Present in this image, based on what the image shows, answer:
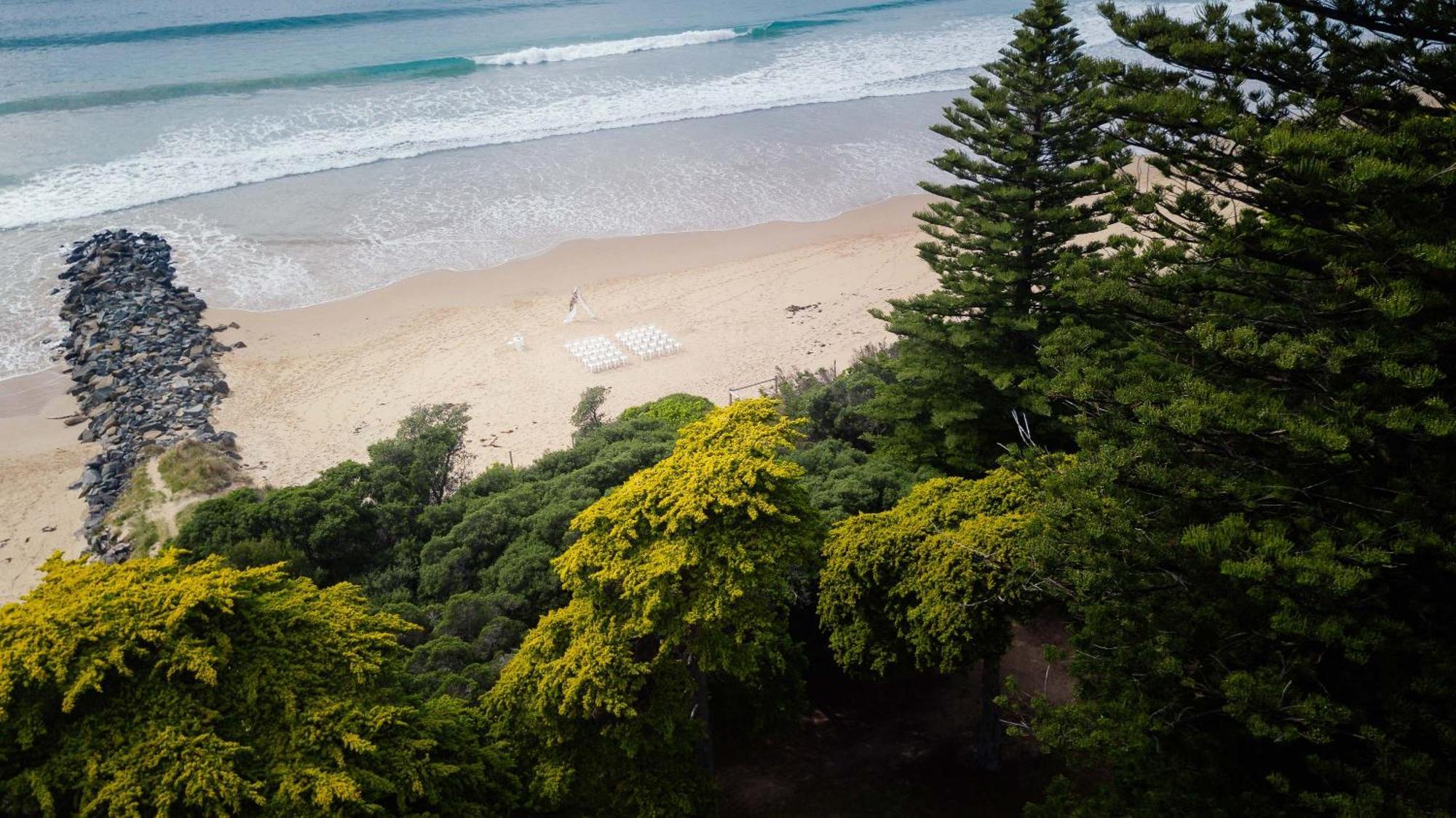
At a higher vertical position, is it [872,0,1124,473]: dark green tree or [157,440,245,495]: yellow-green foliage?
[872,0,1124,473]: dark green tree

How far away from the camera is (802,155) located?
31.2 m

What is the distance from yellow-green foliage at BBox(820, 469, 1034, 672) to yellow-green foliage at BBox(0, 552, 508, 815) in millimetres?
3995

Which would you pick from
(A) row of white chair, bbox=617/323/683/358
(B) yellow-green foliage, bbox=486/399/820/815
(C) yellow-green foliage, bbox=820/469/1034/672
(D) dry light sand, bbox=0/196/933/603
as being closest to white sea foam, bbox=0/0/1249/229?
(D) dry light sand, bbox=0/196/933/603

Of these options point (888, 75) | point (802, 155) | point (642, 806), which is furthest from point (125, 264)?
point (888, 75)

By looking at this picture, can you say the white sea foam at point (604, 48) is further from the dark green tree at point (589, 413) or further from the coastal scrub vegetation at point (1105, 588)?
the coastal scrub vegetation at point (1105, 588)

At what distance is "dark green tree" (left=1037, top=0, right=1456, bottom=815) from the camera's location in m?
5.84

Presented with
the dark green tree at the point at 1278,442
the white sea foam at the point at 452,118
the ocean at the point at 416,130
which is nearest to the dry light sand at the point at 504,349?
the ocean at the point at 416,130

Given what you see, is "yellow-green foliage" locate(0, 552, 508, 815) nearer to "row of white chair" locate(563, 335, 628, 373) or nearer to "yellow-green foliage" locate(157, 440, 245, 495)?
"yellow-green foliage" locate(157, 440, 245, 495)

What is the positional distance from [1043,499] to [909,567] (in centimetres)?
151

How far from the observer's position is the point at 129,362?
20594 millimetres

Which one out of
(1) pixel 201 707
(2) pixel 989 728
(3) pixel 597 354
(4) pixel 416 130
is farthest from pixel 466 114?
(1) pixel 201 707

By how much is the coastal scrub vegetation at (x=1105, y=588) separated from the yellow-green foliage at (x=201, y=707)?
0.09 ft

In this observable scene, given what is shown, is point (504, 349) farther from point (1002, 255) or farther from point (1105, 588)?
point (1105, 588)

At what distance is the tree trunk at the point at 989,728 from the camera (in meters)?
9.61
